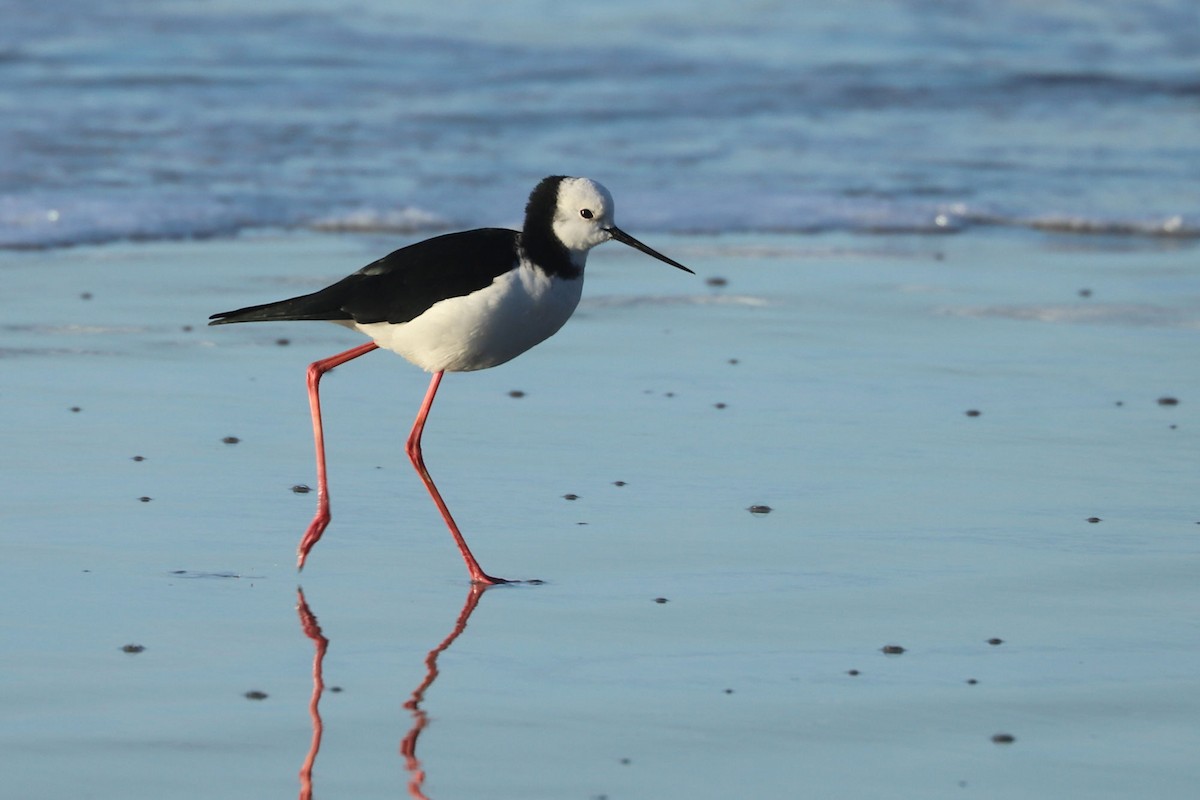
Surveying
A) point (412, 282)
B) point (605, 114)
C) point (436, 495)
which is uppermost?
point (412, 282)

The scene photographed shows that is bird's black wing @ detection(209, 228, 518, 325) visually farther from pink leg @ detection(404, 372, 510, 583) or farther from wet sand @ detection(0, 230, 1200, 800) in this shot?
wet sand @ detection(0, 230, 1200, 800)

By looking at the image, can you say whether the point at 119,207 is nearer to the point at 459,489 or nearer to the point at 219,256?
the point at 219,256

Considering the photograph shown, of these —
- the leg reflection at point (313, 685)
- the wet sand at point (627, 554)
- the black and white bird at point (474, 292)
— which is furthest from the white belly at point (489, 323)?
the leg reflection at point (313, 685)

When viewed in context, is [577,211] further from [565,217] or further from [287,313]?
[287,313]

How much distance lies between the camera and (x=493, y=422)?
→ 6418 millimetres

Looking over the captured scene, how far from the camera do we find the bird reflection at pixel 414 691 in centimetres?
363

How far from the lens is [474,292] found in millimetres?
5164

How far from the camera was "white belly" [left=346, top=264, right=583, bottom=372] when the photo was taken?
203 inches

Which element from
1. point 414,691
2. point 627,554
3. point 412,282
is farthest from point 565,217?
point 414,691

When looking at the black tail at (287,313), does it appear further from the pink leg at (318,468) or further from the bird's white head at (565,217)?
the bird's white head at (565,217)

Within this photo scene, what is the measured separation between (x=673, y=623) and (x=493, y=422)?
78.0 inches

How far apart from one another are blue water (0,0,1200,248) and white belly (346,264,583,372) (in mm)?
4978

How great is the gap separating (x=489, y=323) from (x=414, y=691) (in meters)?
1.34

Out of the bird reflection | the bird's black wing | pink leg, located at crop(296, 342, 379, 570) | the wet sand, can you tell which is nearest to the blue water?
the wet sand
